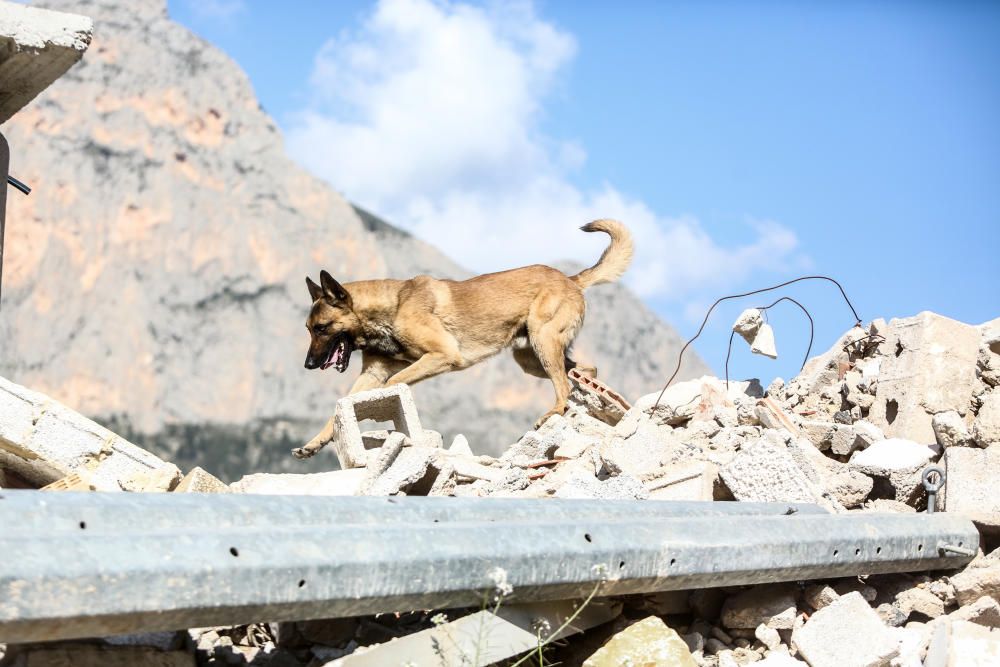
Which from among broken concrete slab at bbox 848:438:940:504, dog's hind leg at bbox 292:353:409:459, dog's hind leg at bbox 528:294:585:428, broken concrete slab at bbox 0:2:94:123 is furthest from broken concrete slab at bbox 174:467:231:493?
dog's hind leg at bbox 528:294:585:428

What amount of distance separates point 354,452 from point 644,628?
3661 millimetres

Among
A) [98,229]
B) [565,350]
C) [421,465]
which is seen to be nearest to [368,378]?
[565,350]

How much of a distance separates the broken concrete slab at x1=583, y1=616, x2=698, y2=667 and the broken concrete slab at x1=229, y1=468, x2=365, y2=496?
7.40ft

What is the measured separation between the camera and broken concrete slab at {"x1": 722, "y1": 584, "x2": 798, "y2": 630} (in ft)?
15.6

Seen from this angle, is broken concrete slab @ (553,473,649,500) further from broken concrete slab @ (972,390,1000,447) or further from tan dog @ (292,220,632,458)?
tan dog @ (292,220,632,458)

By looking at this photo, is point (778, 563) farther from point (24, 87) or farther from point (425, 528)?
point (24, 87)

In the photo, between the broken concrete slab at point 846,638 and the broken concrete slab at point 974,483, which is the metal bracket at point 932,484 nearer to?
the broken concrete slab at point 974,483

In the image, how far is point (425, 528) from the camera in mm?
3771

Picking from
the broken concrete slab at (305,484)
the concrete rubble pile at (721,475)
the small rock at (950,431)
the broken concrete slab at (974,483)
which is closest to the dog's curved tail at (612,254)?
the concrete rubble pile at (721,475)

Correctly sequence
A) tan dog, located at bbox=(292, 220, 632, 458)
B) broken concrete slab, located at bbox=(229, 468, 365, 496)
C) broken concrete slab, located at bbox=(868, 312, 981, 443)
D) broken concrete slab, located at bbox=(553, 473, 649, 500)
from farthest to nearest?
tan dog, located at bbox=(292, 220, 632, 458)
broken concrete slab, located at bbox=(868, 312, 981, 443)
broken concrete slab, located at bbox=(229, 468, 365, 496)
broken concrete slab, located at bbox=(553, 473, 649, 500)

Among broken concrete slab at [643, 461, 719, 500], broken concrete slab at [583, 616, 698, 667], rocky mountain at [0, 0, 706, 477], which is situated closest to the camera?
broken concrete slab at [583, 616, 698, 667]

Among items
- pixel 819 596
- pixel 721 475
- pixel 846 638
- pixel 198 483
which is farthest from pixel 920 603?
pixel 198 483

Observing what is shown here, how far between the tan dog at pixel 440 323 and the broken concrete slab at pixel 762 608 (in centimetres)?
579

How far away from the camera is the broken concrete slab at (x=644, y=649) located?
169 inches
